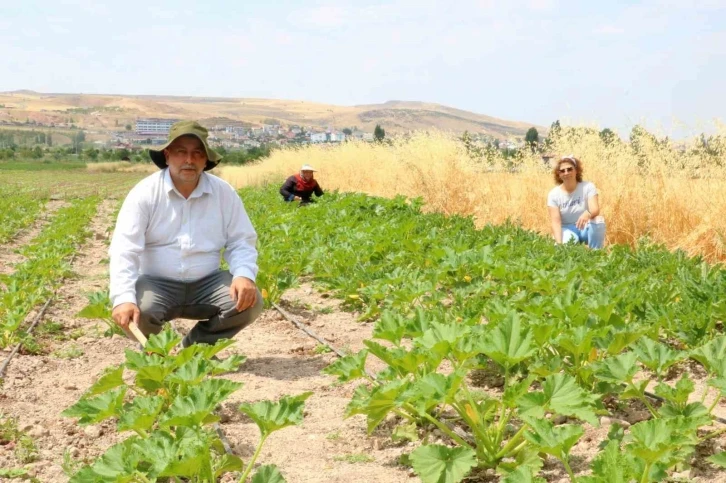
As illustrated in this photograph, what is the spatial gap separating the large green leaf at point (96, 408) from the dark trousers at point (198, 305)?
183 cm

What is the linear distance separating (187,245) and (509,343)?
246cm

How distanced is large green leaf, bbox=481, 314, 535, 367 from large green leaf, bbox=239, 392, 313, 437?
2.69 ft

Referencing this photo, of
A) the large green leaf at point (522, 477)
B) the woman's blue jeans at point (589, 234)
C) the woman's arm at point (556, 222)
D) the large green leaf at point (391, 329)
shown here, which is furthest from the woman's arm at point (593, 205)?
the large green leaf at point (522, 477)

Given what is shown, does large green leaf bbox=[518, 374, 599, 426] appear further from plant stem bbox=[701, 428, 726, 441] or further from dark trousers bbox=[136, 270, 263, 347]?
dark trousers bbox=[136, 270, 263, 347]

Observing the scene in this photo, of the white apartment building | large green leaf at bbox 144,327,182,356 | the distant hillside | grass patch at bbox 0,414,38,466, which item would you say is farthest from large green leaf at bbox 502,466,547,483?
the white apartment building

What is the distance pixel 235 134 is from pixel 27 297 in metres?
123

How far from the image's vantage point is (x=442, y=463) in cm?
279

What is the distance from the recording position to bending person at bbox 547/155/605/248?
8016 mm

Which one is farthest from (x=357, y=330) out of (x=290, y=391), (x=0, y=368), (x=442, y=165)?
(x=442, y=165)

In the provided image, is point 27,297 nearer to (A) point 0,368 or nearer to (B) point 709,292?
(A) point 0,368

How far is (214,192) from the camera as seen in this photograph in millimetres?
4887

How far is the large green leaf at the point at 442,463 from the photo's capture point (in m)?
2.73

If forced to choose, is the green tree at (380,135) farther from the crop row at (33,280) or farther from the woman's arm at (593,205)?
the woman's arm at (593,205)

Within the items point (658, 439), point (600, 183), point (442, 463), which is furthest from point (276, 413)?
point (600, 183)
